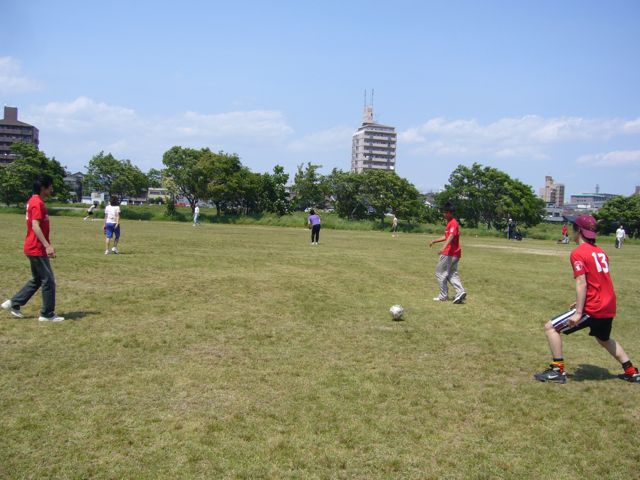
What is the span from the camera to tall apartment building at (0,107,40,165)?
5037 inches

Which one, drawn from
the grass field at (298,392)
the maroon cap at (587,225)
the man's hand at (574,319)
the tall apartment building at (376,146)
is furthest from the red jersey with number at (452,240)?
the tall apartment building at (376,146)

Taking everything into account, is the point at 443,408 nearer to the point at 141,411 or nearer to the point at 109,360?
the point at 141,411

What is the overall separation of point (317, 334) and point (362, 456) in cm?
401

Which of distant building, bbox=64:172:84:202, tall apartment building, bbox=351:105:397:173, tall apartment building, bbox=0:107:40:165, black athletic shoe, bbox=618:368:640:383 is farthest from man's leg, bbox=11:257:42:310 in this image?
tall apartment building, bbox=351:105:397:173

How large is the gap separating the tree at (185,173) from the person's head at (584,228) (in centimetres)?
6660

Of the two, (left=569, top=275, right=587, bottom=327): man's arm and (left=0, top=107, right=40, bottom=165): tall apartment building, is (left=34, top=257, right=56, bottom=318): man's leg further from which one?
(left=0, top=107, right=40, bottom=165): tall apartment building

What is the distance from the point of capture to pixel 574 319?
6.18 metres

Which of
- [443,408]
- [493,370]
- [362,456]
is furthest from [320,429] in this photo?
[493,370]

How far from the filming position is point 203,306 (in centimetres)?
990

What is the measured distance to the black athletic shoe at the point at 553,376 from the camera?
629 centimetres

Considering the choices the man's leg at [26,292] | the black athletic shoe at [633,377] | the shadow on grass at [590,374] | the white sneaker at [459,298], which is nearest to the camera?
the black athletic shoe at [633,377]

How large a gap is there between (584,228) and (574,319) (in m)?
1.16

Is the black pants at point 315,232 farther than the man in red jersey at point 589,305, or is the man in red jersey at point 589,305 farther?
the black pants at point 315,232

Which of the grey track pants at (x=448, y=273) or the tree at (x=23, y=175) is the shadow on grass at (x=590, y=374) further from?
the tree at (x=23, y=175)
